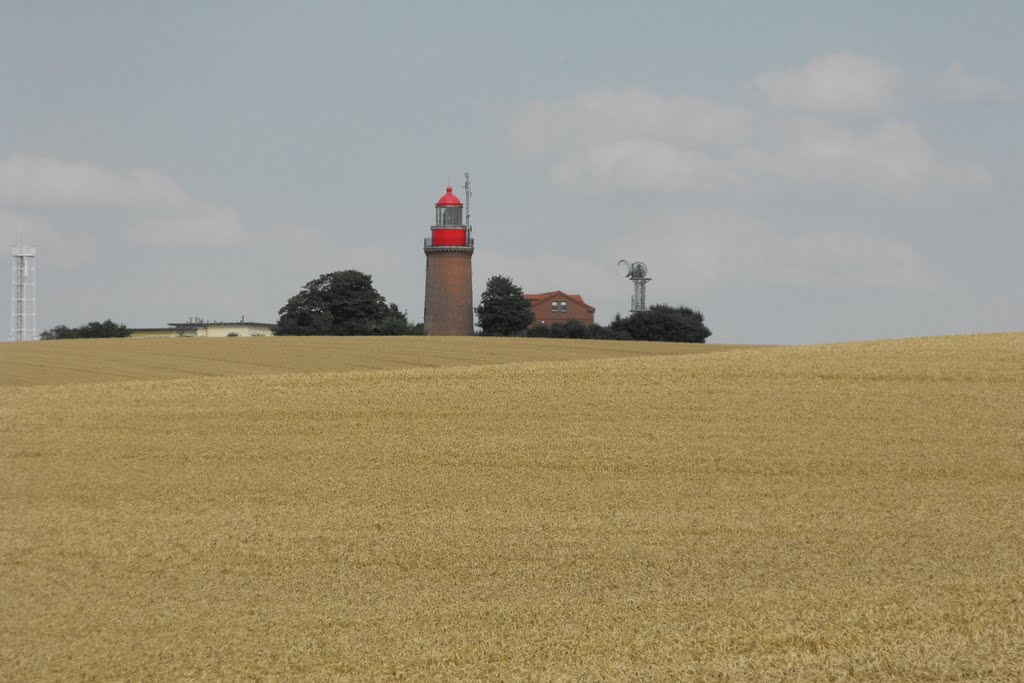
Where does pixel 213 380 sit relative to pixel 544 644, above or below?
above

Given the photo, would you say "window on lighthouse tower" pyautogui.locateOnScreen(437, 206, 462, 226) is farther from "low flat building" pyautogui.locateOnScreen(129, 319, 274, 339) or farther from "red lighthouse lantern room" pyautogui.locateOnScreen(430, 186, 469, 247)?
"low flat building" pyautogui.locateOnScreen(129, 319, 274, 339)

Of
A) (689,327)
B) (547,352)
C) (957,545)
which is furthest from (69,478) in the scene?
(689,327)

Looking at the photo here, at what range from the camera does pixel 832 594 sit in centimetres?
1209

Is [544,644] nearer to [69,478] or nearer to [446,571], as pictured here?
[446,571]

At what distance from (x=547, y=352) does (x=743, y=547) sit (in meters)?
34.7

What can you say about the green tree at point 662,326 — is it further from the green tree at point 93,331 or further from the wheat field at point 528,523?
the wheat field at point 528,523

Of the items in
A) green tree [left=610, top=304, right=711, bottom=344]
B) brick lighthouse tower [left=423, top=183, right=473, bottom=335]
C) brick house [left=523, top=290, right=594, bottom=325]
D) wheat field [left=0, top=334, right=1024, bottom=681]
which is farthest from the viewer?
brick house [left=523, top=290, right=594, bottom=325]

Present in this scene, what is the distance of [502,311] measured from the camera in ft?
A: 318

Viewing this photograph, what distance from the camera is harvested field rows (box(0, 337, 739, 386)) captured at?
38812 millimetres

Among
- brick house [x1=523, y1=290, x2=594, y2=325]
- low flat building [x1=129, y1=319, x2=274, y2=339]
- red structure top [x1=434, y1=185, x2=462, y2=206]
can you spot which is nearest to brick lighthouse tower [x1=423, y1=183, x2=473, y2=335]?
red structure top [x1=434, y1=185, x2=462, y2=206]

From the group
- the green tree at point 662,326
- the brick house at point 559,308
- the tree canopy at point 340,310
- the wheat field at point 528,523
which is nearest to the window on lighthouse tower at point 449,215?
the tree canopy at point 340,310

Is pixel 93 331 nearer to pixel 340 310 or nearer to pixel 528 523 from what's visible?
pixel 340 310

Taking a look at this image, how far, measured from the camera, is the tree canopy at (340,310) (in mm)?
88625

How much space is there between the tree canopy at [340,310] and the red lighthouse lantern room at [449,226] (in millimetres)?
8294
